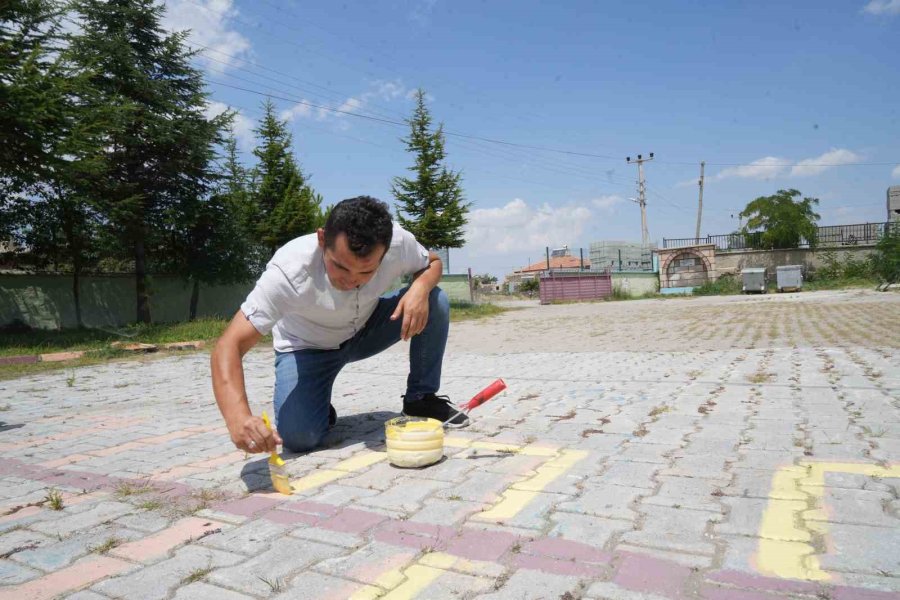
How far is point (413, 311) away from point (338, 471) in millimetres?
886

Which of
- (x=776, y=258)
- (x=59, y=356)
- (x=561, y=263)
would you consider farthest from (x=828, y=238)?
(x=59, y=356)

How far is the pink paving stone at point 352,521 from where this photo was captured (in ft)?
6.95

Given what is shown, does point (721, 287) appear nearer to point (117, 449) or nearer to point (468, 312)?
point (468, 312)

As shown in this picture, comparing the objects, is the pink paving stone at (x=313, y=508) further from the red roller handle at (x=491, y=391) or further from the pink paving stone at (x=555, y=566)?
the red roller handle at (x=491, y=391)

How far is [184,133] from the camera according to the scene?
16.5m

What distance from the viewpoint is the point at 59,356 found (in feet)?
31.0

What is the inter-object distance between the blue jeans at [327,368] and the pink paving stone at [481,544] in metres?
1.43

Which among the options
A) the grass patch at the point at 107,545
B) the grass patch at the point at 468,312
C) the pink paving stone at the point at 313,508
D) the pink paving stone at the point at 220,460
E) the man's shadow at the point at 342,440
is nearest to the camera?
the grass patch at the point at 107,545

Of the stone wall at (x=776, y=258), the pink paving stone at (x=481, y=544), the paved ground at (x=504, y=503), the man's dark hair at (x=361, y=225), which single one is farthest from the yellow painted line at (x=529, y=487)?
the stone wall at (x=776, y=258)

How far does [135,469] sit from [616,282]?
3678 centimetres

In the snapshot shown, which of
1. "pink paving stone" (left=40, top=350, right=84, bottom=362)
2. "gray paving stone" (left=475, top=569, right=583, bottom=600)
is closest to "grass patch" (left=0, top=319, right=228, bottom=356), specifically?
"pink paving stone" (left=40, top=350, right=84, bottom=362)

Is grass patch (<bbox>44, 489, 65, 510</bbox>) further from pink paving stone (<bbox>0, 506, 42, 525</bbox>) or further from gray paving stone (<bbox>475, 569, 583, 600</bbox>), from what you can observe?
gray paving stone (<bbox>475, 569, 583, 600</bbox>)

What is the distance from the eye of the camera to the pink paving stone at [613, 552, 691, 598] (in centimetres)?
162

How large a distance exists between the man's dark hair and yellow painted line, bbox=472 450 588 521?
1198mm
